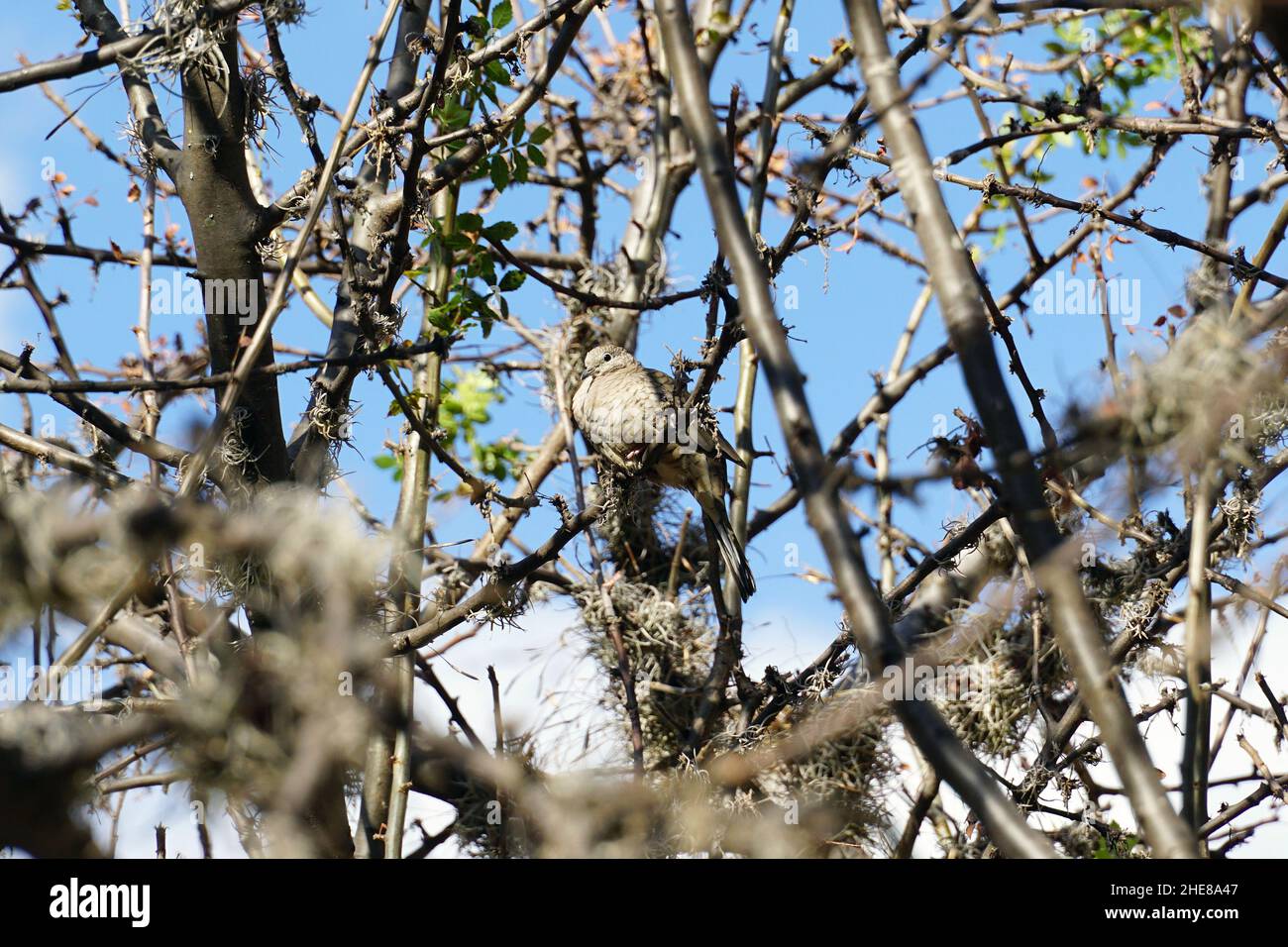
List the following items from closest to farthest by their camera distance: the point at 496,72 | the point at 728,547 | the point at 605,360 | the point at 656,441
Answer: the point at 496,72
the point at 656,441
the point at 728,547
the point at 605,360

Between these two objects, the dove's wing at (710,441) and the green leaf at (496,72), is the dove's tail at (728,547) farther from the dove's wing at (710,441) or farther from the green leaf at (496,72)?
the green leaf at (496,72)

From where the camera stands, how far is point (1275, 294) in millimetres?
3195

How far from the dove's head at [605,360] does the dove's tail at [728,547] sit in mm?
831

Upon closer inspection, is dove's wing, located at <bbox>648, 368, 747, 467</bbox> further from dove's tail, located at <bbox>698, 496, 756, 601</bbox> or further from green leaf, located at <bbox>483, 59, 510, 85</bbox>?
green leaf, located at <bbox>483, 59, 510, 85</bbox>

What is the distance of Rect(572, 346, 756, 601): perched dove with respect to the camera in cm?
445

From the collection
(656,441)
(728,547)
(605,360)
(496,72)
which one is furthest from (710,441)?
(496,72)

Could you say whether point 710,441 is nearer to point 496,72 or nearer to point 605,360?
point 605,360

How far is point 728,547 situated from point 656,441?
0.68 meters

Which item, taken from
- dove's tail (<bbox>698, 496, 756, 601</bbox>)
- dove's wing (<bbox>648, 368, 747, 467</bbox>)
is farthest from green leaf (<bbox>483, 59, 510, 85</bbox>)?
dove's tail (<bbox>698, 496, 756, 601</bbox>)

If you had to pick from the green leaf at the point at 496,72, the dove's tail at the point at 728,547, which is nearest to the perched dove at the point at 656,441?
the dove's tail at the point at 728,547

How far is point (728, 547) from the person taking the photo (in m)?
4.79
